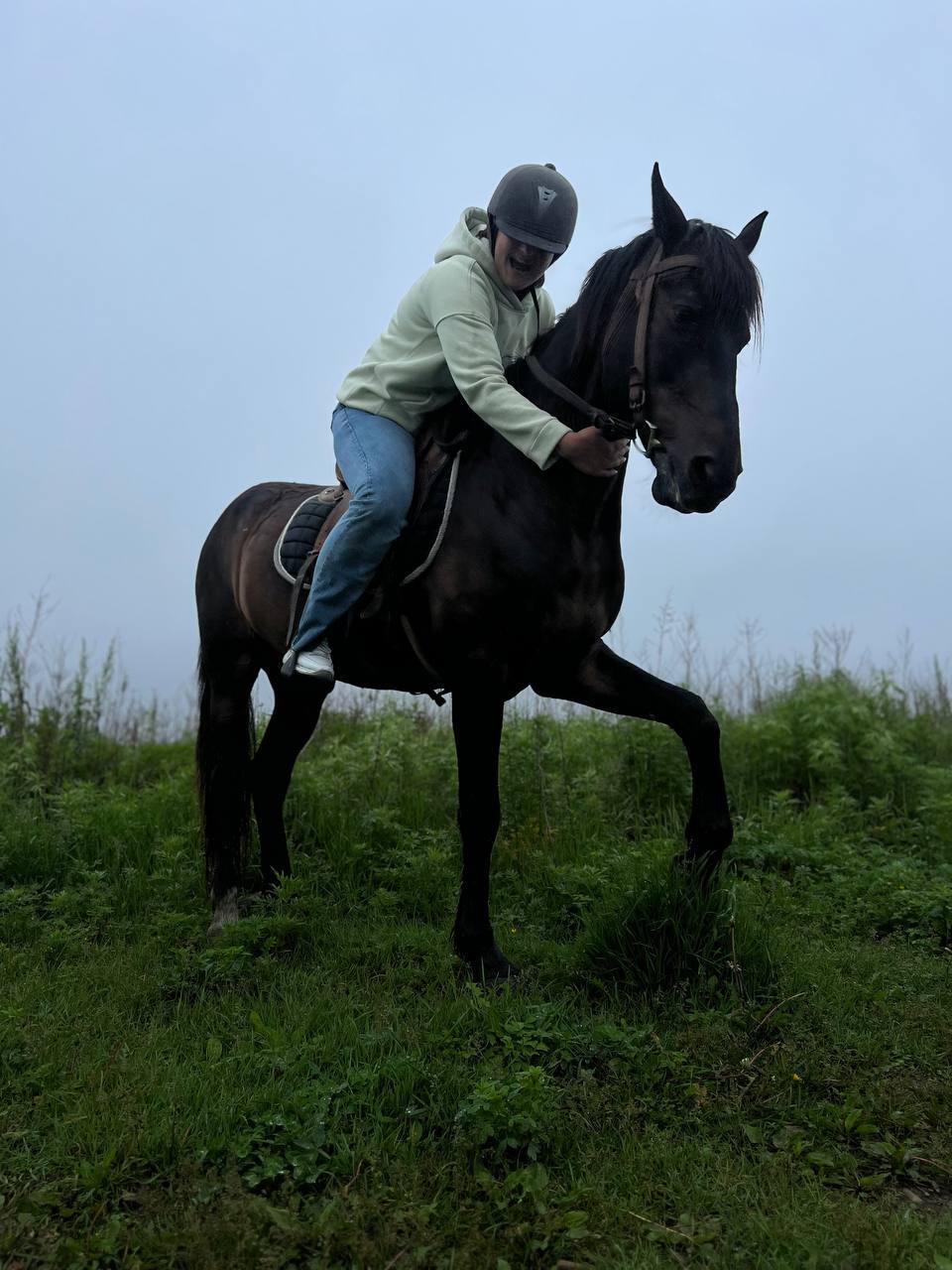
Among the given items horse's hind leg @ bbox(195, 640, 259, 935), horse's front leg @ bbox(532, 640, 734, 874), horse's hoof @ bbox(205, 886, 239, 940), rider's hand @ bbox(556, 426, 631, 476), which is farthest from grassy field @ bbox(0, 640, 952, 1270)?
rider's hand @ bbox(556, 426, 631, 476)

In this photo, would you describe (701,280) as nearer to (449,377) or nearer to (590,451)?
(590,451)

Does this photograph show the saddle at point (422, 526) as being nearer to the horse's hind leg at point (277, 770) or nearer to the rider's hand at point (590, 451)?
the rider's hand at point (590, 451)

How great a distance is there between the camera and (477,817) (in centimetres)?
450

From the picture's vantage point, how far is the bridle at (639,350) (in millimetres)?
3965

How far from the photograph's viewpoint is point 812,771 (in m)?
7.72

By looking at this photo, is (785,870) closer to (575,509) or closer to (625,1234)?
(575,509)

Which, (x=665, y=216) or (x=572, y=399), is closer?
(x=665, y=216)

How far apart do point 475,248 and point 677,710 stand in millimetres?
2128

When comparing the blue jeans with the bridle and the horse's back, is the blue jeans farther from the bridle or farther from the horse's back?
the bridle

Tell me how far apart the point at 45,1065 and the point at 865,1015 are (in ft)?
10.1

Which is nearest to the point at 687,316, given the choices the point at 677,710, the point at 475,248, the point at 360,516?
the point at 475,248

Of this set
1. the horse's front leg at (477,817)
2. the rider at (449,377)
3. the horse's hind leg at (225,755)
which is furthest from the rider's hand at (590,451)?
the horse's hind leg at (225,755)

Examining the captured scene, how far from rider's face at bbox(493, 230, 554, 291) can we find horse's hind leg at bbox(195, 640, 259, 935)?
2.52 metres

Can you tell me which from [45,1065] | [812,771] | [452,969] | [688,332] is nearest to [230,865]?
[452,969]
